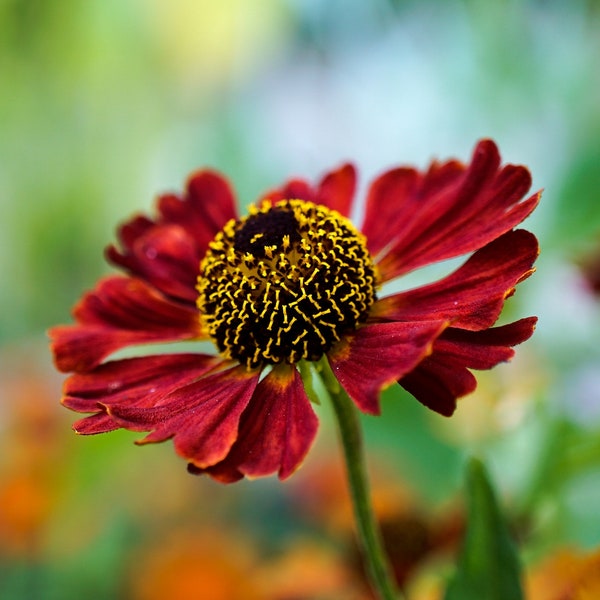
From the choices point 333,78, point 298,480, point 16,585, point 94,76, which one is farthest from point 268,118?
A: point 16,585

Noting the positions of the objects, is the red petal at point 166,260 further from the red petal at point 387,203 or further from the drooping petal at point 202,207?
the red petal at point 387,203

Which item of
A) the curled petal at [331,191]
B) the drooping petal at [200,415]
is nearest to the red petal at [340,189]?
the curled petal at [331,191]

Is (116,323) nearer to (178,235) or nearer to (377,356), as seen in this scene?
(178,235)

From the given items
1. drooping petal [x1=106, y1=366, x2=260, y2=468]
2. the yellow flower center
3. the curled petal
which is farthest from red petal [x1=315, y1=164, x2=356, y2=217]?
drooping petal [x1=106, y1=366, x2=260, y2=468]

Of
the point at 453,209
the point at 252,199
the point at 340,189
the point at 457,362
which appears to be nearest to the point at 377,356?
the point at 457,362

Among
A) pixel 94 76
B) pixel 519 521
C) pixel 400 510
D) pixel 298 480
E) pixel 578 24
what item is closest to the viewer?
pixel 519 521

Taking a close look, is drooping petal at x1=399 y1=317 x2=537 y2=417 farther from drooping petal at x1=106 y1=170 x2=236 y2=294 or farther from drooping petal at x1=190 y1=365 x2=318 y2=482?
drooping petal at x1=106 y1=170 x2=236 y2=294

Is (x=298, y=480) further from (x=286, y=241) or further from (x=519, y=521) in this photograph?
(x=286, y=241)
